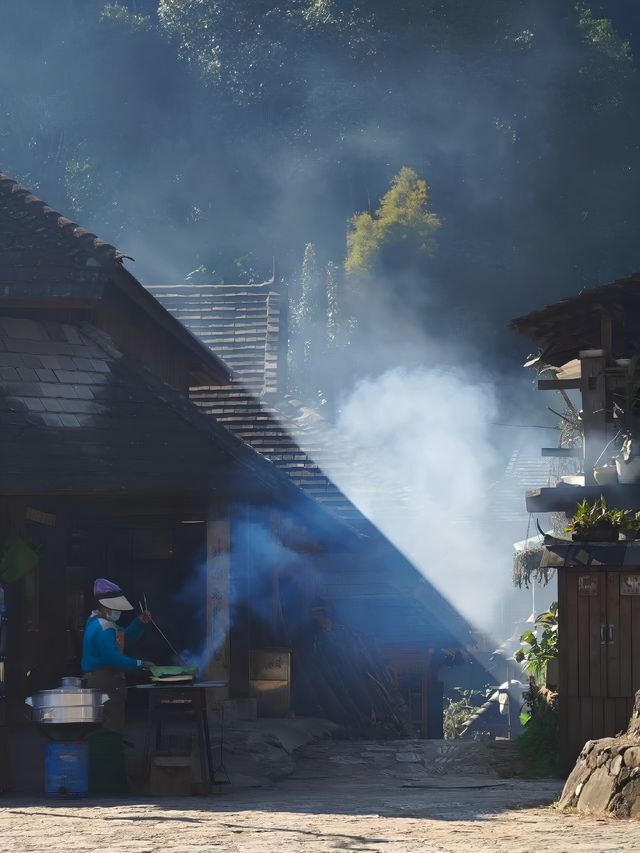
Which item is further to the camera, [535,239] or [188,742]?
[535,239]

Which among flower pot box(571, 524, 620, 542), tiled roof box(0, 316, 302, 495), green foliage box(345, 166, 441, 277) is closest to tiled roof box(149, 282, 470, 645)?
flower pot box(571, 524, 620, 542)

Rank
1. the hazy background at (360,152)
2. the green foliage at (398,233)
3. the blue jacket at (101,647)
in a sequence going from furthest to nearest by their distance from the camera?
the green foliage at (398,233)
the hazy background at (360,152)
the blue jacket at (101,647)

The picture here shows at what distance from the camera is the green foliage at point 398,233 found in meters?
67.2

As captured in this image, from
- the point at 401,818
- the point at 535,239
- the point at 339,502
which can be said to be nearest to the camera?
the point at 401,818

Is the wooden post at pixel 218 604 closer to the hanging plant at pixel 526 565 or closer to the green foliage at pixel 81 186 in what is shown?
the hanging plant at pixel 526 565

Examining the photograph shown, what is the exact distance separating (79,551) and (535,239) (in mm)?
51776

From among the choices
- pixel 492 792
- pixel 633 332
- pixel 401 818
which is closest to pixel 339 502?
pixel 633 332

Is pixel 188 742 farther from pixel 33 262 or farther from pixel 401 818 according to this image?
pixel 33 262

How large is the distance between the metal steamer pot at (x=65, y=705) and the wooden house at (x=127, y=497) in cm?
211

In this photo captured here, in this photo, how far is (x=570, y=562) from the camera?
1453 centimetres

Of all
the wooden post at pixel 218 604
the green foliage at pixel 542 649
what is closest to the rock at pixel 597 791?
the wooden post at pixel 218 604

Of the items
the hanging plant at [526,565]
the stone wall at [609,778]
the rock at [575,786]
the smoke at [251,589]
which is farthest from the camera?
the hanging plant at [526,565]

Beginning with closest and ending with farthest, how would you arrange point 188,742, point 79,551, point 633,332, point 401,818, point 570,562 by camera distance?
point 401,818 < point 188,742 < point 570,562 < point 79,551 < point 633,332

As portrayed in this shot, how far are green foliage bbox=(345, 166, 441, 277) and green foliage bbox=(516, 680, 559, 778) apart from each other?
171ft
